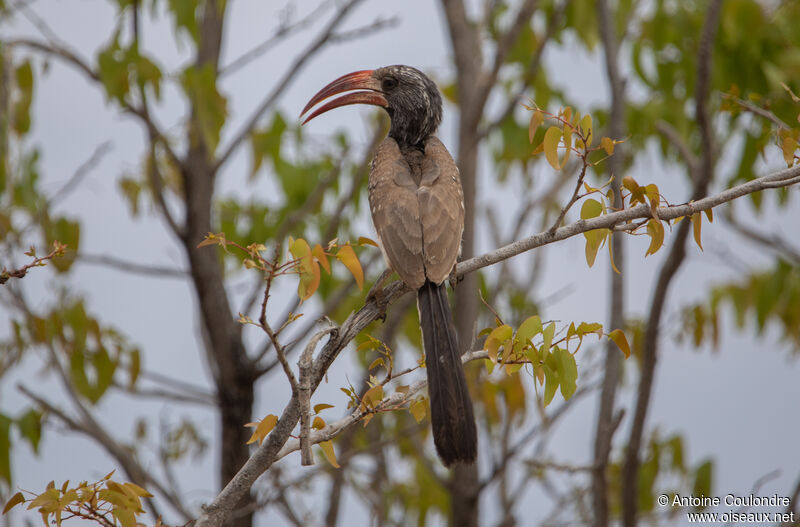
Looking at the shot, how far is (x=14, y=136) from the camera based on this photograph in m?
4.17

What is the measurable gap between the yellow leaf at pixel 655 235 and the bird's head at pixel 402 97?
5.13ft

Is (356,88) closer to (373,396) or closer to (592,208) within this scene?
(592,208)

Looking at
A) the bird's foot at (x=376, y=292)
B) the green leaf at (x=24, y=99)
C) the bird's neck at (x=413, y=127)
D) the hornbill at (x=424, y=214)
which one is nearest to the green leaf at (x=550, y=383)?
the hornbill at (x=424, y=214)

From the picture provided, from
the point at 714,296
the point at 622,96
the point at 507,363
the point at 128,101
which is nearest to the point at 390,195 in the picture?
Result: the point at 507,363

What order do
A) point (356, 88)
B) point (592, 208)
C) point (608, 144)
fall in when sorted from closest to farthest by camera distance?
point (608, 144)
point (592, 208)
point (356, 88)

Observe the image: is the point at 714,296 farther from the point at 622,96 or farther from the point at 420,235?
the point at 420,235

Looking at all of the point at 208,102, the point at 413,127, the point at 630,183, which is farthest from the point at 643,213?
the point at 208,102

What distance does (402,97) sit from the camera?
3.61m

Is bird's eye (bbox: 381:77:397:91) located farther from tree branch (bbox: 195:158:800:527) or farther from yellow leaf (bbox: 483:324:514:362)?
yellow leaf (bbox: 483:324:514:362)

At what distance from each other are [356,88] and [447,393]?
68.6 inches

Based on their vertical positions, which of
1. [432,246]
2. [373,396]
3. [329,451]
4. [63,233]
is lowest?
[329,451]

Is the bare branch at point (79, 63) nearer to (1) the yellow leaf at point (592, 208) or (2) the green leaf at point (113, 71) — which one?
(2) the green leaf at point (113, 71)

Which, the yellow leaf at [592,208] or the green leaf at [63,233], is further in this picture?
the green leaf at [63,233]

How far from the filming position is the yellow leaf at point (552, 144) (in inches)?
80.7
